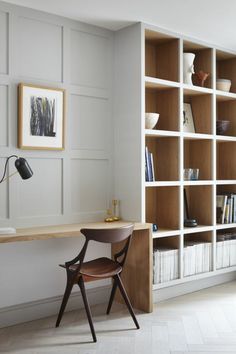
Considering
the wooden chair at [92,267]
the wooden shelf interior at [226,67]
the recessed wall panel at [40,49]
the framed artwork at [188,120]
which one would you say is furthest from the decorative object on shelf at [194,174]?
the recessed wall panel at [40,49]

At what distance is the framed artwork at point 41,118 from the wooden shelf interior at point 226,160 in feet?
6.99

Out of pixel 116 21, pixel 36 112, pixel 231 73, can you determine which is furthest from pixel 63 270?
pixel 231 73

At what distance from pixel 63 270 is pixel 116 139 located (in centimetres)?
130

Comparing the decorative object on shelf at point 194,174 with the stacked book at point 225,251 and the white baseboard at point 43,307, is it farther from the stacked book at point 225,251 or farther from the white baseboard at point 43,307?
the white baseboard at point 43,307

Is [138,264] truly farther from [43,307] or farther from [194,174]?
[194,174]

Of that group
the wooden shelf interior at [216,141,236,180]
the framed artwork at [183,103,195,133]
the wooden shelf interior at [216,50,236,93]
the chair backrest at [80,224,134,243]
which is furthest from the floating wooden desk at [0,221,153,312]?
the wooden shelf interior at [216,50,236,93]

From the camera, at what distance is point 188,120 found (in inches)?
184

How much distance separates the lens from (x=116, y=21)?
388 cm

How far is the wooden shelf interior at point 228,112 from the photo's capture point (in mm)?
5004

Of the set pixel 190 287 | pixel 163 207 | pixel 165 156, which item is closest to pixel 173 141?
pixel 165 156

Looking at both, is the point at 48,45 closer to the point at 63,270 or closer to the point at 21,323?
the point at 63,270

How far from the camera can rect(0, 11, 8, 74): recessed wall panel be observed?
3.44 m

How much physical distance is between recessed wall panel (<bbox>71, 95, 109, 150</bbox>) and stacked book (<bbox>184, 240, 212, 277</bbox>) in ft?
4.39

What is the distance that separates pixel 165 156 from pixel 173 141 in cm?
19
